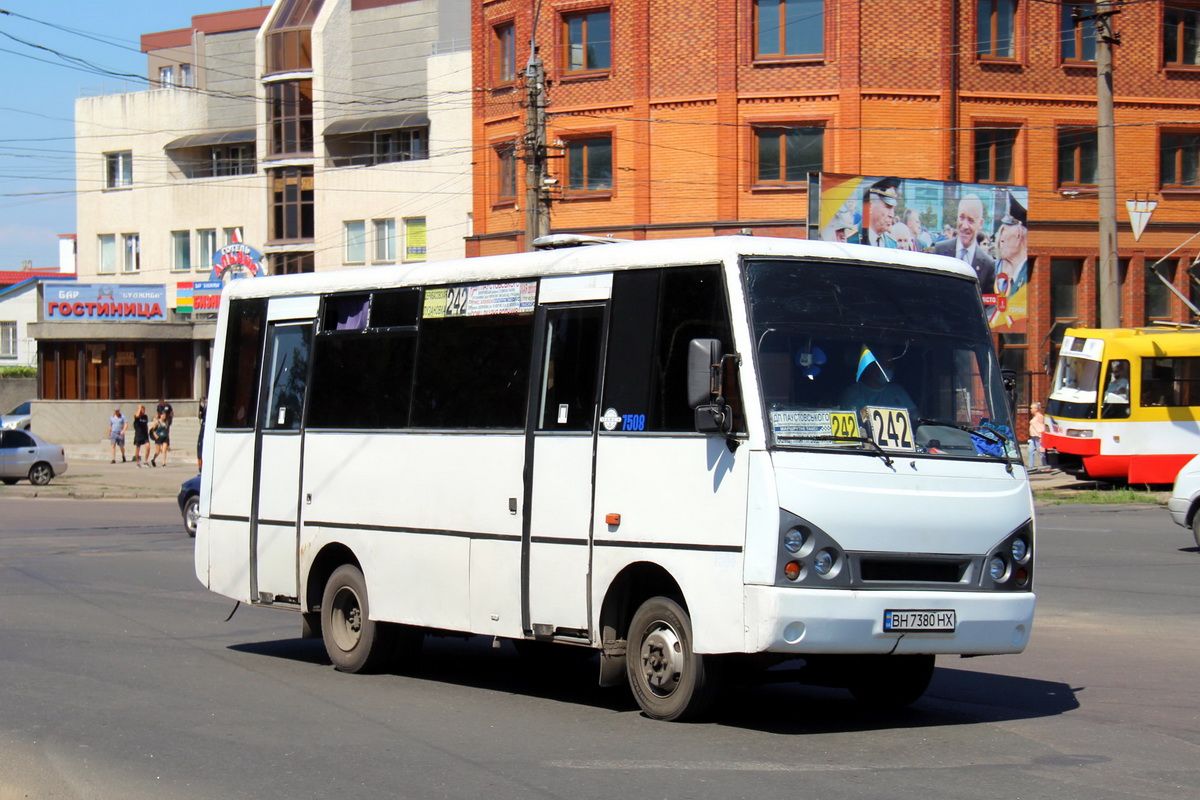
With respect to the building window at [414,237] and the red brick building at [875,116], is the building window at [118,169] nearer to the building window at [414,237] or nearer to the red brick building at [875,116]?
the building window at [414,237]

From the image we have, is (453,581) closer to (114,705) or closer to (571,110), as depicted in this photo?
(114,705)

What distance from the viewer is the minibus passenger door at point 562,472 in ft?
29.3

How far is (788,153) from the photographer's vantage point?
40.2 meters

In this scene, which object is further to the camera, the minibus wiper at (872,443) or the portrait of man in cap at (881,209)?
the portrait of man in cap at (881,209)

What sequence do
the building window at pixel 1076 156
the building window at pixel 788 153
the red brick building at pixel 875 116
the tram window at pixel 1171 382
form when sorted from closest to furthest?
the tram window at pixel 1171 382 < the red brick building at pixel 875 116 < the building window at pixel 788 153 < the building window at pixel 1076 156

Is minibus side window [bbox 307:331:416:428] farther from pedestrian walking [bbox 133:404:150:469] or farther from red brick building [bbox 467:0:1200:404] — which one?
pedestrian walking [bbox 133:404:150:469]

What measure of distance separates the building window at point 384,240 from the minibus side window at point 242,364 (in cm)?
4985

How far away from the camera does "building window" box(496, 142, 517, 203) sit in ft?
144

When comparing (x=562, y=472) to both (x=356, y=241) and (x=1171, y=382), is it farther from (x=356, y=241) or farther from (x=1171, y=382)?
(x=356, y=241)

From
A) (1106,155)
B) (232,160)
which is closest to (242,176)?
(232,160)

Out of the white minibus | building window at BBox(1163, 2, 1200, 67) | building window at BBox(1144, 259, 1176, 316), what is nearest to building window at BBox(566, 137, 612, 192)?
building window at BBox(1144, 259, 1176, 316)

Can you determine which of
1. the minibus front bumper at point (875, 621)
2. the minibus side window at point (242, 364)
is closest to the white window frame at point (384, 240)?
the minibus side window at point (242, 364)

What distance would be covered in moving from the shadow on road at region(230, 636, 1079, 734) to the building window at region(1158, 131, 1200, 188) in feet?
113

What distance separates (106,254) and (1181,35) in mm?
50293
